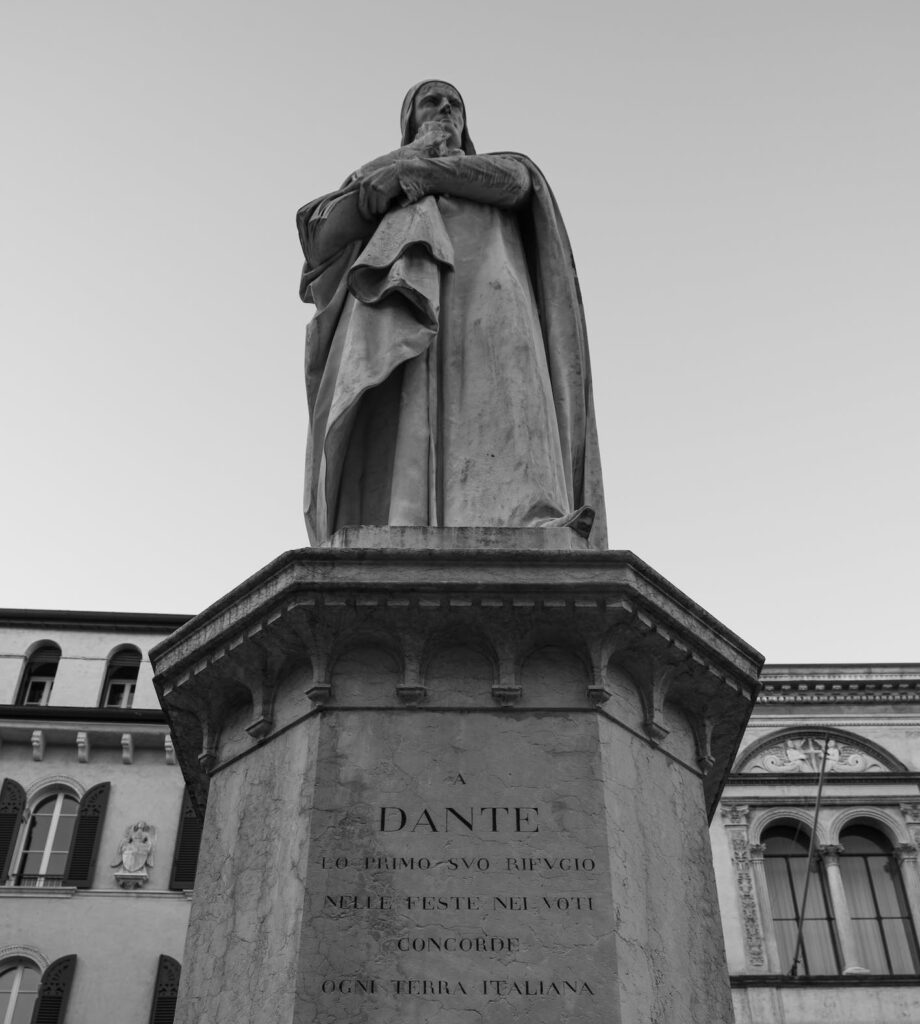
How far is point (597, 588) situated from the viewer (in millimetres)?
5711

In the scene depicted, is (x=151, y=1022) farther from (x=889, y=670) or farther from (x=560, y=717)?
(x=560, y=717)

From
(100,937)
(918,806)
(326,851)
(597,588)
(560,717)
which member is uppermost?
(918,806)

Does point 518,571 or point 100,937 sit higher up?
point 100,937

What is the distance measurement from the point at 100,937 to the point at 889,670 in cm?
2010

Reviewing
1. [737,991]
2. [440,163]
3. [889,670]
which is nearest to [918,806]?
[889,670]

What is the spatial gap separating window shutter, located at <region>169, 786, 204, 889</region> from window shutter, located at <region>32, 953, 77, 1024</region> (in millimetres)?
2830

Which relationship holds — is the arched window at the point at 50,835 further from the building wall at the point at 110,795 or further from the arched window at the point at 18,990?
the arched window at the point at 18,990

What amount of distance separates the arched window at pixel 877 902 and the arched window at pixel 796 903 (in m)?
0.64

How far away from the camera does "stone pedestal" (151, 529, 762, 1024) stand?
497cm

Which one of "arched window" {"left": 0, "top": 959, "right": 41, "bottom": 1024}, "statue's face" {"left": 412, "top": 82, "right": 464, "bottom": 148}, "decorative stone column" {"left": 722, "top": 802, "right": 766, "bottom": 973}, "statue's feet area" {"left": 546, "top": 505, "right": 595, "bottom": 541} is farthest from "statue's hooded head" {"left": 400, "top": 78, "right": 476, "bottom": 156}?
"arched window" {"left": 0, "top": 959, "right": 41, "bottom": 1024}

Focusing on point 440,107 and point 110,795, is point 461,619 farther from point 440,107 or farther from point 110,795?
point 110,795

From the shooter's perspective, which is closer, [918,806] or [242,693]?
[242,693]

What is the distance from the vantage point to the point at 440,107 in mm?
8906

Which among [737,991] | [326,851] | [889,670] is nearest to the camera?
[326,851]
